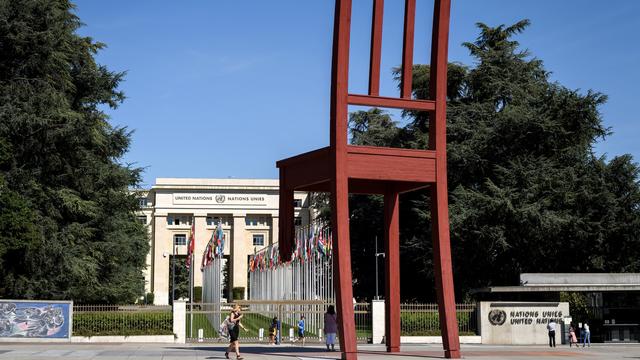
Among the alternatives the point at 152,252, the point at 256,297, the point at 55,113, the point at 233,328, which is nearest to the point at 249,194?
the point at 152,252

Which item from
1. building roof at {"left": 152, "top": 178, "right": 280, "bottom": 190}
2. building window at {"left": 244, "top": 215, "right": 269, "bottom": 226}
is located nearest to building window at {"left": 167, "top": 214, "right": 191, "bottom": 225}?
building roof at {"left": 152, "top": 178, "right": 280, "bottom": 190}

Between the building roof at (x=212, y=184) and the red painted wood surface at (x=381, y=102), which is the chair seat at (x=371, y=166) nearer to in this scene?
the red painted wood surface at (x=381, y=102)

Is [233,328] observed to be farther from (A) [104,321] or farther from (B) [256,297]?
(B) [256,297]

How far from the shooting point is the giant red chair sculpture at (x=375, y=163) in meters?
22.0

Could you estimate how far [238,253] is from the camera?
111562 mm

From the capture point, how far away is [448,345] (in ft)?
75.0

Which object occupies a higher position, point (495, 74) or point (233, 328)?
point (495, 74)

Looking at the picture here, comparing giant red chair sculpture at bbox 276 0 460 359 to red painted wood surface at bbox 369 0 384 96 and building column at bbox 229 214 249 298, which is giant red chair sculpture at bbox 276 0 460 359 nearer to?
red painted wood surface at bbox 369 0 384 96

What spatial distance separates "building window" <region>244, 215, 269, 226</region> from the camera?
11406 cm

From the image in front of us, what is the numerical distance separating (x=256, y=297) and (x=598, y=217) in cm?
3428

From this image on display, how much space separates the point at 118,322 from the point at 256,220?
75.3 metres

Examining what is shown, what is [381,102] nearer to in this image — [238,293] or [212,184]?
[238,293]

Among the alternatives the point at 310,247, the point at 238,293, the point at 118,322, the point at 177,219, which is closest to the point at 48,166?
the point at 118,322

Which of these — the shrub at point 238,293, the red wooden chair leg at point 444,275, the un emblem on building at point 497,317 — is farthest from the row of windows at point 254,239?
the red wooden chair leg at point 444,275
